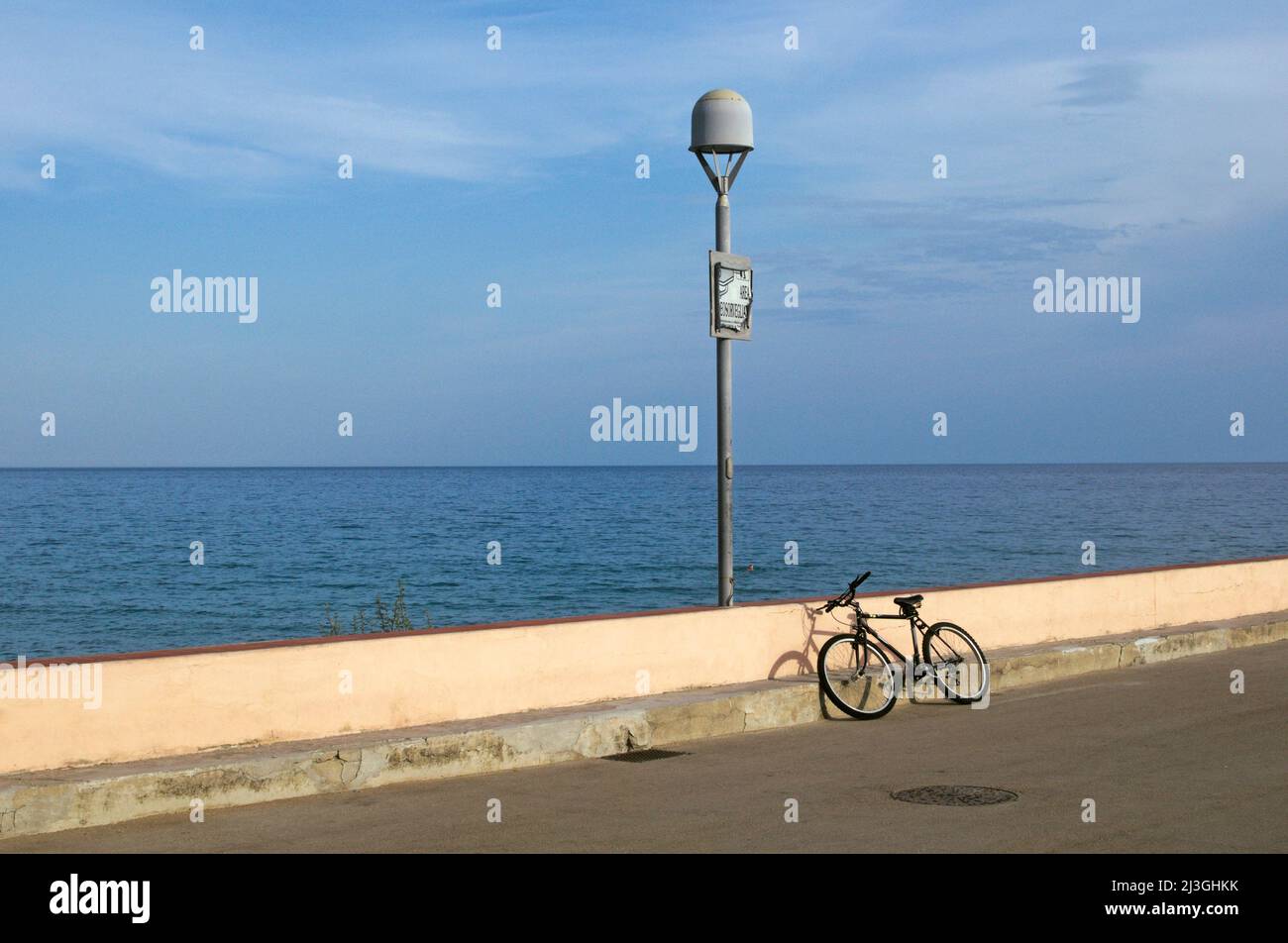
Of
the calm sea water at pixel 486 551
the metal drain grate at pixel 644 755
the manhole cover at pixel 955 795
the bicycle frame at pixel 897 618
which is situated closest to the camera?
the manhole cover at pixel 955 795

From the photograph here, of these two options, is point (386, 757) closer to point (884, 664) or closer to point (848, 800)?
point (848, 800)

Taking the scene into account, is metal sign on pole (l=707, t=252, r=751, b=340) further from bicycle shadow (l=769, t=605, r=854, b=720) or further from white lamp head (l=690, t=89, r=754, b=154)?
bicycle shadow (l=769, t=605, r=854, b=720)

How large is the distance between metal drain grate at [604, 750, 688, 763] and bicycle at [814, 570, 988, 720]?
2004mm

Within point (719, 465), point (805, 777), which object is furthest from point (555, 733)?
point (719, 465)

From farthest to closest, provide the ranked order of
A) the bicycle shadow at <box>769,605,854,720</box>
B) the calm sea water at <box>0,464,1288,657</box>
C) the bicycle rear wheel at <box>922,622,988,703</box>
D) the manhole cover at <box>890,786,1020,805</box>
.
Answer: the calm sea water at <box>0,464,1288,657</box> < the bicycle rear wheel at <box>922,622,988,703</box> < the bicycle shadow at <box>769,605,854,720</box> < the manhole cover at <box>890,786,1020,805</box>

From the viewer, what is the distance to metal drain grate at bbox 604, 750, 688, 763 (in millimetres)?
10094

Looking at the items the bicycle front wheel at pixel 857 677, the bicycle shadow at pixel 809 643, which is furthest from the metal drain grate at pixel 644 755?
the bicycle shadow at pixel 809 643

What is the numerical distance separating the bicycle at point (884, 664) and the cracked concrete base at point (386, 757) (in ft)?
0.90

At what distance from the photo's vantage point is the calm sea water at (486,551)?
50.4m

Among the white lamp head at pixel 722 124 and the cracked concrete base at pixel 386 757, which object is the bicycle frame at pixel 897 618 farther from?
the white lamp head at pixel 722 124

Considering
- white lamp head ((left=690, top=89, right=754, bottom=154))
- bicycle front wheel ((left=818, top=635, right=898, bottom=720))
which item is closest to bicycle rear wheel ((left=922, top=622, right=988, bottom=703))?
bicycle front wheel ((left=818, top=635, right=898, bottom=720))

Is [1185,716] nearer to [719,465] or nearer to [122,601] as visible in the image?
[719,465]

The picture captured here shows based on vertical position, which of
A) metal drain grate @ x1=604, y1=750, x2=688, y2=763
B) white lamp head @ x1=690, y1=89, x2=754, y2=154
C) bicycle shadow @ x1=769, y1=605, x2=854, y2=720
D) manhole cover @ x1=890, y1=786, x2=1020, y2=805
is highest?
white lamp head @ x1=690, y1=89, x2=754, y2=154
